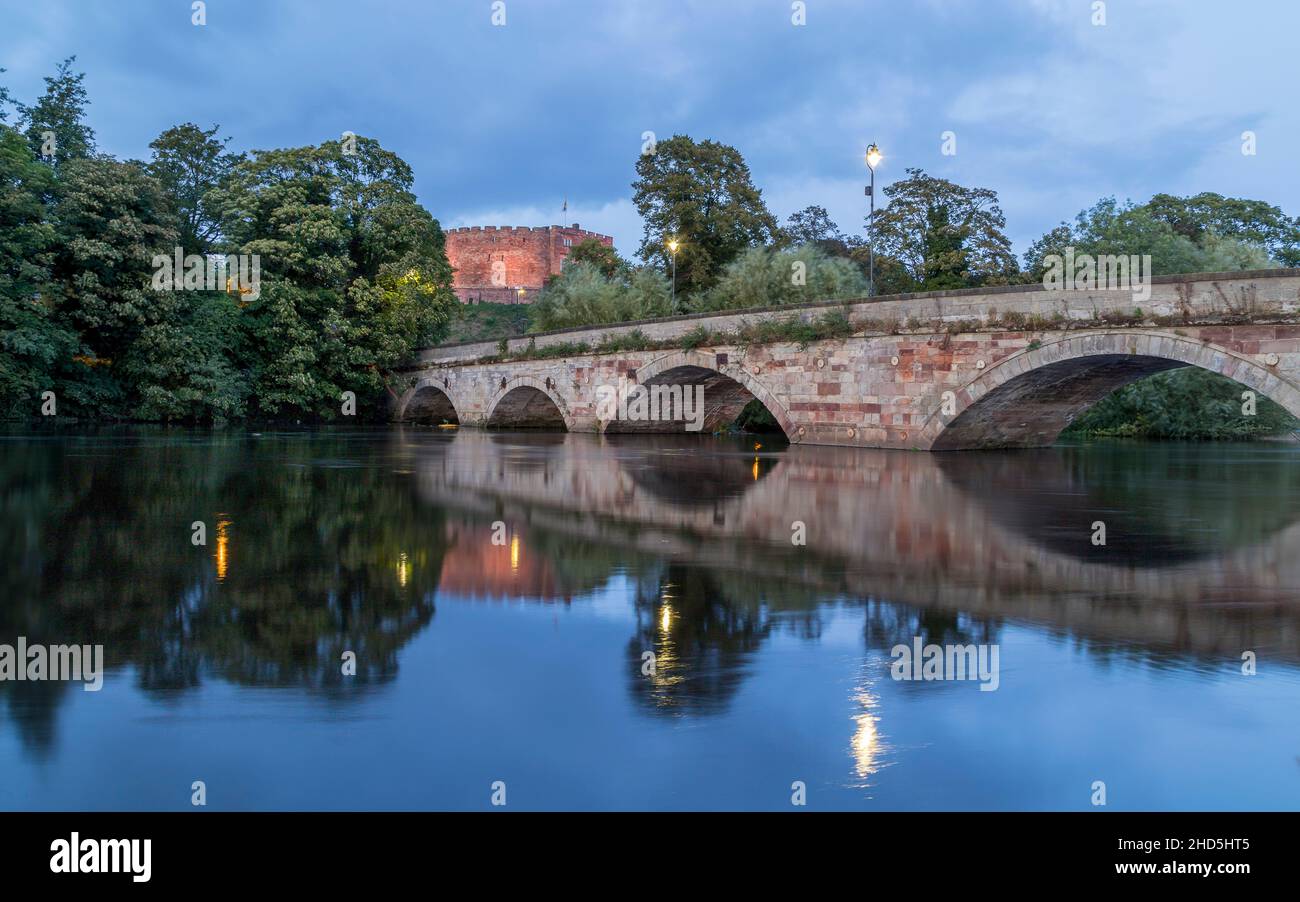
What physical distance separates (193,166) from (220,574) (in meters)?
46.3

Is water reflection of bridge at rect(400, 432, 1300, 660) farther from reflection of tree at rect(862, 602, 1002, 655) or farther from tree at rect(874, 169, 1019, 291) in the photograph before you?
tree at rect(874, 169, 1019, 291)

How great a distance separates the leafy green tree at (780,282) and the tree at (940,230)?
1013 cm

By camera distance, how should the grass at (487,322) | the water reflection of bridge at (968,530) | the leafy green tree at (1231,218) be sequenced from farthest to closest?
the grass at (487,322) < the leafy green tree at (1231,218) < the water reflection of bridge at (968,530)

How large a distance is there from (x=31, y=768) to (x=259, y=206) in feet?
123

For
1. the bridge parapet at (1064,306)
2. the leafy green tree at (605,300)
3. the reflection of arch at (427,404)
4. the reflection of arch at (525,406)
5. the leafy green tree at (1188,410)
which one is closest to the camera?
the bridge parapet at (1064,306)

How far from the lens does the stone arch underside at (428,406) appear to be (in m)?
42.9

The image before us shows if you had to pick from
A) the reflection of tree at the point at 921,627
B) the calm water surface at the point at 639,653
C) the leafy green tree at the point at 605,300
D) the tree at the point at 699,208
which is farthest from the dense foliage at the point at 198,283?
the reflection of tree at the point at 921,627

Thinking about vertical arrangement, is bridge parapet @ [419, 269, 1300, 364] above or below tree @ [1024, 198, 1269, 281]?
below

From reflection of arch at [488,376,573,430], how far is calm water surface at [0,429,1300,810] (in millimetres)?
24041

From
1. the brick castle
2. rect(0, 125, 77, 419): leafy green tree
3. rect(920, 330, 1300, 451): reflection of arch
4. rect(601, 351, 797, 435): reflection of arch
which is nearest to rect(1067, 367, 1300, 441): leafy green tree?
rect(920, 330, 1300, 451): reflection of arch

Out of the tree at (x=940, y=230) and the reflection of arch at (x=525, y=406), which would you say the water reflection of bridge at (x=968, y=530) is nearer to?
the reflection of arch at (x=525, y=406)

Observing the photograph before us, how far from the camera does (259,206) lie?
37125 millimetres

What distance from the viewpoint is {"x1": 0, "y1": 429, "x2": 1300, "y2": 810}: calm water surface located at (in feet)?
10.8

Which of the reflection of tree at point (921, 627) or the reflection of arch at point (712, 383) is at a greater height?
the reflection of arch at point (712, 383)
